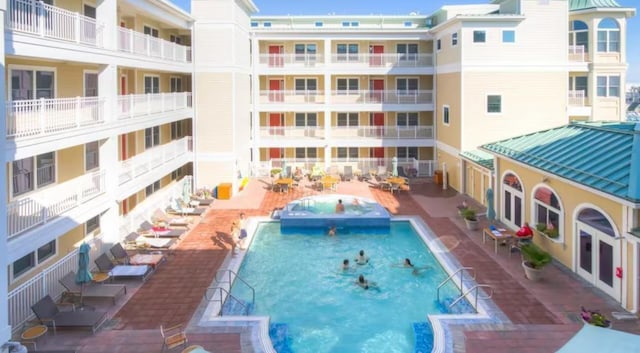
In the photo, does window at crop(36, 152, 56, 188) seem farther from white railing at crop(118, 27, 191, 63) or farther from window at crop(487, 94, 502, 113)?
window at crop(487, 94, 502, 113)

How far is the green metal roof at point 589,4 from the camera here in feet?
102

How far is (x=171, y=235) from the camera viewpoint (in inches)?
847

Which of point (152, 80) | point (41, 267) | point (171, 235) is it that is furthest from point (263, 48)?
point (41, 267)

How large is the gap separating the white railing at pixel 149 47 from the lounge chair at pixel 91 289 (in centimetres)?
906

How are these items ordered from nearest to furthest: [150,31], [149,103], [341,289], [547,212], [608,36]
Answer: [341,289] < [547,212] < [149,103] < [150,31] < [608,36]

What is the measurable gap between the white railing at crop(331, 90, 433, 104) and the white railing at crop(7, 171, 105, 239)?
2206 cm

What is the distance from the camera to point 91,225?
1970 centimetres

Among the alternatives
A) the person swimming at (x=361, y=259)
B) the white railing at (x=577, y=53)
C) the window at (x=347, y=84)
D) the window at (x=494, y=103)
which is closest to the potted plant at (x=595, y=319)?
the person swimming at (x=361, y=259)

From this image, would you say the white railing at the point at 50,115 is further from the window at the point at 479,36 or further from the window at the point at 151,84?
the window at the point at 479,36

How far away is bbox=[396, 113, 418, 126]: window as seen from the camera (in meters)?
38.2

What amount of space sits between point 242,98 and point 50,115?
1815 cm

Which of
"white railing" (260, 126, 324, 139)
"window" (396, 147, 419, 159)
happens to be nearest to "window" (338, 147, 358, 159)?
"white railing" (260, 126, 324, 139)

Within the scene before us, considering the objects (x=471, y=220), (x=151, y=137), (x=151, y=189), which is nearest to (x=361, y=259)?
(x=471, y=220)

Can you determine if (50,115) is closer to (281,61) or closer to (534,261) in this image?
(534,261)
